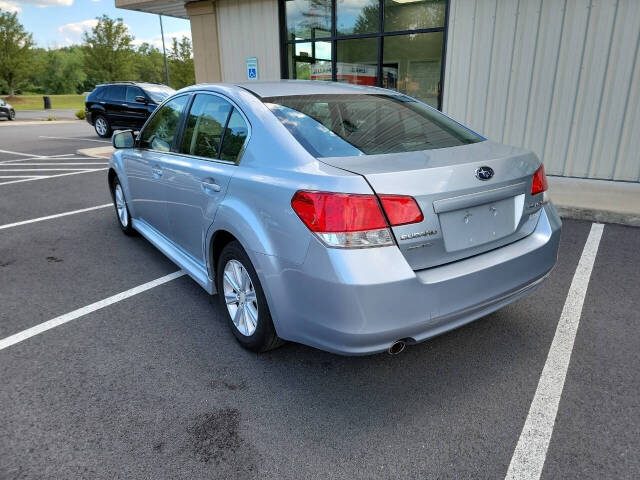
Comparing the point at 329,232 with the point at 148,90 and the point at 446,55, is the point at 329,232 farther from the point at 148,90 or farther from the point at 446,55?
the point at 148,90

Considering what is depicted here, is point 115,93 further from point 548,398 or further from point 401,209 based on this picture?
point 548,398

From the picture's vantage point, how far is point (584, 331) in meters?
3.15

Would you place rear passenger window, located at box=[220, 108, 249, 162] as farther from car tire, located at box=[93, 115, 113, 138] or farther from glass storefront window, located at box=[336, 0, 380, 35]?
car tire, located at box=[93, 115, 113, 138]

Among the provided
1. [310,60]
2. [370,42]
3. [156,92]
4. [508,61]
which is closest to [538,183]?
[508,61]

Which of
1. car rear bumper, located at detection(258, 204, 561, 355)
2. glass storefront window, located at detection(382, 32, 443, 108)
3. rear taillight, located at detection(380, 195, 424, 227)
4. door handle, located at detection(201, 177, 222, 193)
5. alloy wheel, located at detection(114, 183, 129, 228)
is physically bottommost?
alloy wheel, located at detection(114, 183, 129, 228)

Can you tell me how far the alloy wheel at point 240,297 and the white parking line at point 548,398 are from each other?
1.51 m

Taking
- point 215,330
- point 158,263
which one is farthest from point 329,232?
point 158,263

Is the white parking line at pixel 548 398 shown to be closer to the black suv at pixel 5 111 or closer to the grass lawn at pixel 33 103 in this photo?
the black suv at pixel 5 111

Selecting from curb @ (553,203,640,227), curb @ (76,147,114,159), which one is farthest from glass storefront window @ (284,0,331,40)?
curb @ (553,203,640,227)

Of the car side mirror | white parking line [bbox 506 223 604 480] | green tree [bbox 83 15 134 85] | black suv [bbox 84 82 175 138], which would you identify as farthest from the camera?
green tree [bbox 83 15 134 85]

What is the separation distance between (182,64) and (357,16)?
97.8 feet

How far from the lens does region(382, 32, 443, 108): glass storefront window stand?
8.45 metres

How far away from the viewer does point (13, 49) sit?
4444 centimetres

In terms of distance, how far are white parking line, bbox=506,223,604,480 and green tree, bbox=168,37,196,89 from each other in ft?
116
